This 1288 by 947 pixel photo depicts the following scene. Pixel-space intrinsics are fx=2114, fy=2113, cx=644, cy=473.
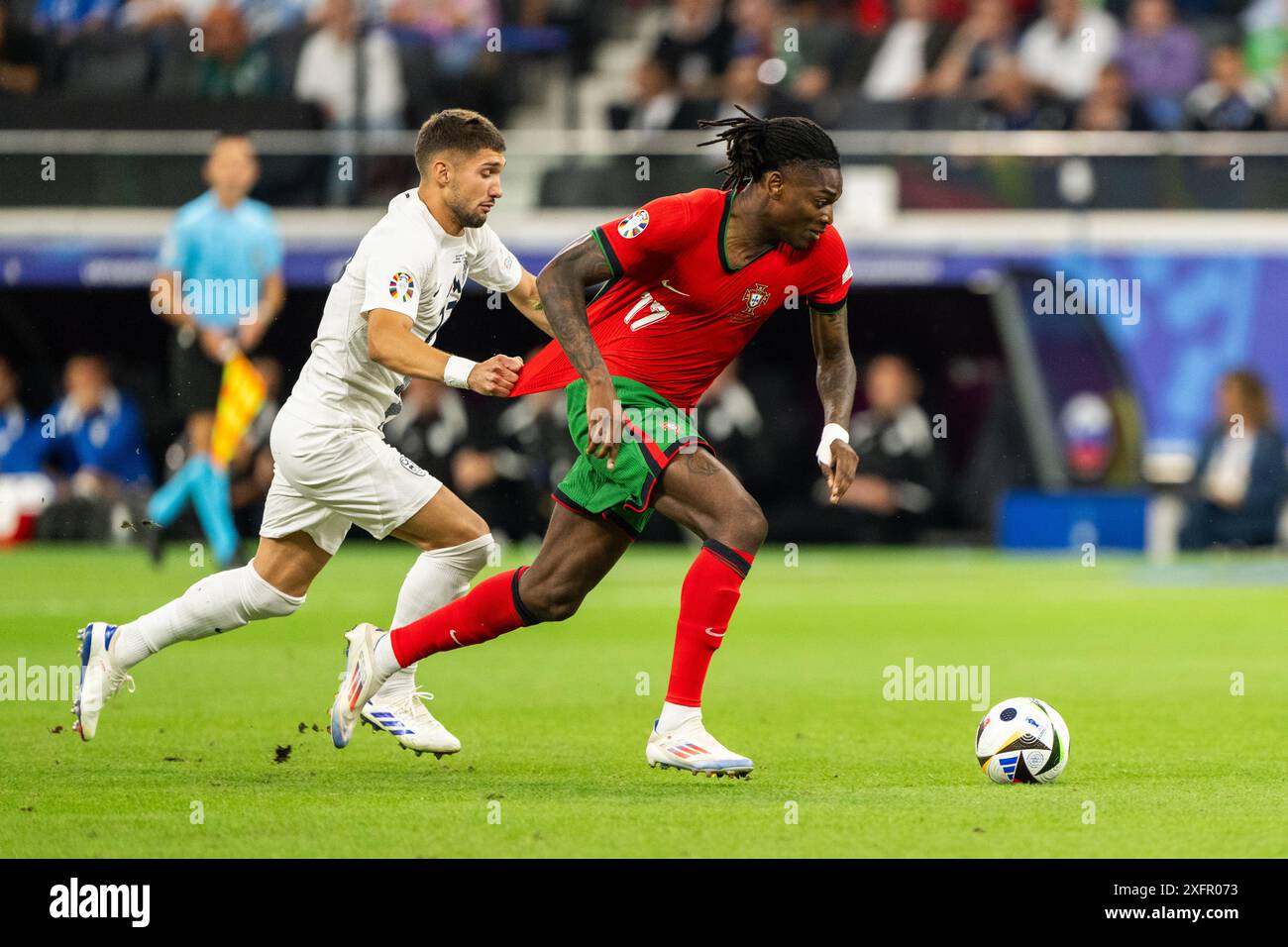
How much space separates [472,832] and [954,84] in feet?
52.4

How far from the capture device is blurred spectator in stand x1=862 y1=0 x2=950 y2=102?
2102 centimetres

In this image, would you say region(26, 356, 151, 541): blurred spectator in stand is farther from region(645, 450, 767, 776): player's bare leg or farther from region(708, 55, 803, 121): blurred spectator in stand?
region(645, 450, 767, 776): player's bare leg

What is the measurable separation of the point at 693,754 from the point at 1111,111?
46.8 feet

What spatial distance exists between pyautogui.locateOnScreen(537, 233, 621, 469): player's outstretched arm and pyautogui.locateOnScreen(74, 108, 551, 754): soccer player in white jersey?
581 mm

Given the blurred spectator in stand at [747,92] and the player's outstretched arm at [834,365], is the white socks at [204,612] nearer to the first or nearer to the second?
the player's outstretched arm at [834,365]

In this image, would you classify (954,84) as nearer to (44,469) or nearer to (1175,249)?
(1175,249)

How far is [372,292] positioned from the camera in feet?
23.4

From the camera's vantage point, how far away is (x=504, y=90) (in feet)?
67.2

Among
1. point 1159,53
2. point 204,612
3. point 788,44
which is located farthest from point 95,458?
point 204,612

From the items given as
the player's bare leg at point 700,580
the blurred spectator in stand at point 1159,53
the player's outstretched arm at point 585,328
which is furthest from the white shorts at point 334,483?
the blurred spectator in stand at point 1159,53

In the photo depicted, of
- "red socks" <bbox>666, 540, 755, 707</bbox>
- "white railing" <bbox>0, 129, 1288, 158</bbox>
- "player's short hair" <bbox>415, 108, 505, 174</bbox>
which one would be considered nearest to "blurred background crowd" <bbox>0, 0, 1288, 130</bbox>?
"white railing" <bbox>0, 129, 1288, 158</bbox>

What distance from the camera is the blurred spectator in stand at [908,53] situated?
21.0 m
